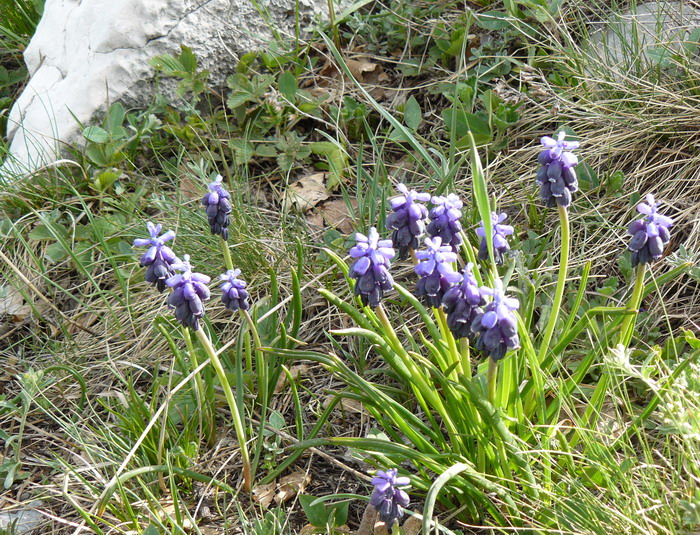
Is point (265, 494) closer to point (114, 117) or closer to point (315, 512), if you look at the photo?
point (315, 512)

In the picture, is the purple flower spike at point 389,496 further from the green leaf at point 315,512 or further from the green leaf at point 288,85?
the green leaf at point 288,85

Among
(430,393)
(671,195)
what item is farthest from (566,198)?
(671,195)

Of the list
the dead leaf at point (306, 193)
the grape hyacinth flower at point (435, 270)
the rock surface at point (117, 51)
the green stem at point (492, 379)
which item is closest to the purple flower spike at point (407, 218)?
the grape hyacinth flower at point (435, 270)

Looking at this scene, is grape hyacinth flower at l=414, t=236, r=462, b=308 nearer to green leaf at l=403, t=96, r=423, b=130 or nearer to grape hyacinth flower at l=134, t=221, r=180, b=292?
grape hyacinth flower at l=134, t=221, r=180, b=292

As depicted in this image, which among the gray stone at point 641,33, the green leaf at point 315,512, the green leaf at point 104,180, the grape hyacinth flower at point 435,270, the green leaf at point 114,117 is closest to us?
the grape hyacinth flower at point 435,270

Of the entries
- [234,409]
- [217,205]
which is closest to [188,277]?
[217,205]

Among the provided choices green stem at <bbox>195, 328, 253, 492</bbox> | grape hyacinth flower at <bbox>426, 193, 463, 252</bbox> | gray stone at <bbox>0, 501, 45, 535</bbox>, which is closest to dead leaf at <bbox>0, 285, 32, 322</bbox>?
gray stone at <bbox>0, 501, 45, 535</bbox>
